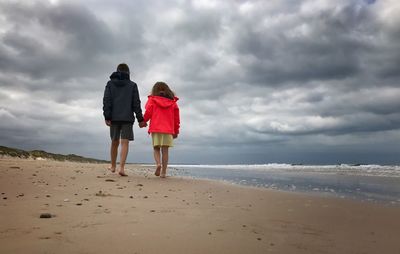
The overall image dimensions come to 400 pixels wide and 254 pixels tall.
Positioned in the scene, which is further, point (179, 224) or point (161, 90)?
point (161, 90)

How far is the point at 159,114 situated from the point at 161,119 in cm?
13

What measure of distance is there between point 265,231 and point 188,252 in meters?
1.03

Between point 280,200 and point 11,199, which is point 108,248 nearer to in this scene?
point 11,199

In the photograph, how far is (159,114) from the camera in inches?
348

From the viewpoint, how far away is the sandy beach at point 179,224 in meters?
2.63

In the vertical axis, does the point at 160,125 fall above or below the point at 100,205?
above

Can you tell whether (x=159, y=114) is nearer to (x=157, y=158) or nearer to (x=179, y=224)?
(x=157, y=158)

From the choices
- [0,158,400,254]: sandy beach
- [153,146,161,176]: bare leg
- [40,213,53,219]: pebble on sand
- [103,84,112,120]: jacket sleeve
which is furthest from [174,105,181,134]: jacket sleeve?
[40,213,53,219]: pebble on sand

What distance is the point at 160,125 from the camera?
28.8 ft

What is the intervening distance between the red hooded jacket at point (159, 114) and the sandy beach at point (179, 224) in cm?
340

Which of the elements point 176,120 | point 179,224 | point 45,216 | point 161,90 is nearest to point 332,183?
point 176,120

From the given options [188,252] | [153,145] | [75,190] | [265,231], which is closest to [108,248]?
[188,252]

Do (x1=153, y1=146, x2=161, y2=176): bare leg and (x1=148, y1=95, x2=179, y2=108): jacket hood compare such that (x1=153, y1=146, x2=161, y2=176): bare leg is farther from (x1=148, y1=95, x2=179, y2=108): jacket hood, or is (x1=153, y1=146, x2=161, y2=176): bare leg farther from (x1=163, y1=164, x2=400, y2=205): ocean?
(x1=163, y1=164, x2=400, y2=205): ocean

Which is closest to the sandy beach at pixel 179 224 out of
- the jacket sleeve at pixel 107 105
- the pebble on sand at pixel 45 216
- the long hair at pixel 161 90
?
the pebble on sand at pixel 45 216
